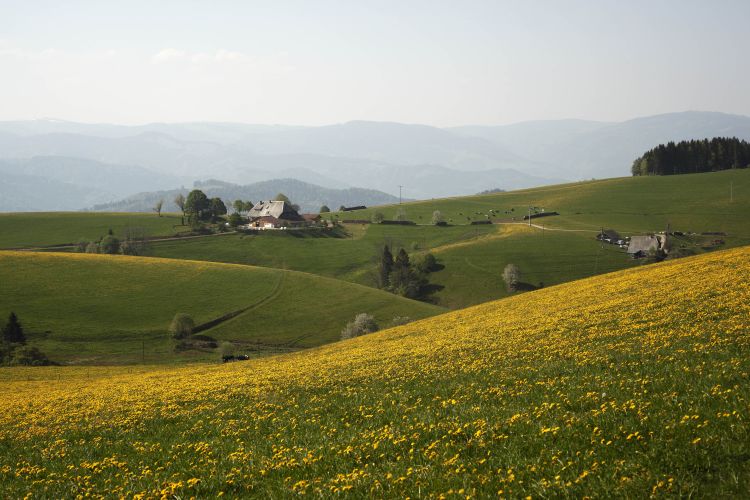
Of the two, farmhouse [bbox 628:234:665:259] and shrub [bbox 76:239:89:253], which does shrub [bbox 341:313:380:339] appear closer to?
farmhouse [bbox 628:234:665:259]

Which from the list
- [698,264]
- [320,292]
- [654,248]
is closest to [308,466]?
[698,264]

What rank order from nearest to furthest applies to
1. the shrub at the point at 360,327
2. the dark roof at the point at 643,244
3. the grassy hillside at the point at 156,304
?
the grassy hillside at the point at 156,304 < the shrub at the point at 360,327 < the dark roof at the point at 643,244

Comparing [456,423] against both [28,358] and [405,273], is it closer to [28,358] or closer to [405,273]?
[28,358]

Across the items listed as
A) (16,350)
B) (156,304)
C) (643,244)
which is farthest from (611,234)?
(16,350)

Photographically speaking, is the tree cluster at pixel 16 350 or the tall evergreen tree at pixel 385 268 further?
the tall evergreen tree at pixel 385 268

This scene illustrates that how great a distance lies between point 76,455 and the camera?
2178 centimetres

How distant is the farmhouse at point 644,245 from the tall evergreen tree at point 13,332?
125416 mm

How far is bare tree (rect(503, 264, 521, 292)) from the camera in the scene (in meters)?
131

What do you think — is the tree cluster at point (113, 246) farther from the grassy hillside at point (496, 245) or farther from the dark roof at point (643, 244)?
the dark roof at point (643, 244)

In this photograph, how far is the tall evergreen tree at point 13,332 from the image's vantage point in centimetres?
8175

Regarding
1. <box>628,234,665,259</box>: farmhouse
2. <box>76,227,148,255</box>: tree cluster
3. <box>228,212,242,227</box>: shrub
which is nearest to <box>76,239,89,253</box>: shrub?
<box>76,227,148,255</box>: tree cluster

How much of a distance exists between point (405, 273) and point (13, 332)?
8278 cm

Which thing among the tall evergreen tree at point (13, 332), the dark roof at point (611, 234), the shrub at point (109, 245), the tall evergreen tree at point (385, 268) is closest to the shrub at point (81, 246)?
the shrub at point (109, 245)

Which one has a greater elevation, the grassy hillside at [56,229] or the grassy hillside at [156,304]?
the grassy hillside at [56,229]
